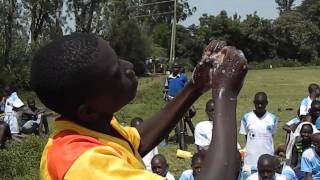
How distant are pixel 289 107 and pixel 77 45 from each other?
1609 centimetres

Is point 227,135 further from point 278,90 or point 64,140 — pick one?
point 278,90

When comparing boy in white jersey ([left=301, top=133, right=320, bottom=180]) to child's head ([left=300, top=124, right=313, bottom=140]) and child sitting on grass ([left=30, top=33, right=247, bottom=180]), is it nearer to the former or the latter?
child's head ([left=300, top=124, right=313, bottom=140])

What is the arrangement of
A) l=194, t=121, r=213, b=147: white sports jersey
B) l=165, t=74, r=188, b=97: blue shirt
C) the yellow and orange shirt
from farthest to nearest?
l=165, t=74, r=188, b=97: blue shirt < l=194, t=121, r=213, b=147: white sports jersey < the yellow and orange shirt

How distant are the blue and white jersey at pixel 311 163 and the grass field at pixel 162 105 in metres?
1.98

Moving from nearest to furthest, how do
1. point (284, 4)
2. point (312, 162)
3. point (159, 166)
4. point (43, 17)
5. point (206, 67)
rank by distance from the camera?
point (206, 67) → point (159, 166) → point (312, 162) → point (43, 17) → point (284, 4)

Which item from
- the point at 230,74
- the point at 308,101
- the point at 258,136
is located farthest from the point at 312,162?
the point at 230,74

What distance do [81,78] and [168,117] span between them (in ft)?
1.91

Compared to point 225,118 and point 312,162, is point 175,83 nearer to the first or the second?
point 312,162

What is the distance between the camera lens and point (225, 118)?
160cm

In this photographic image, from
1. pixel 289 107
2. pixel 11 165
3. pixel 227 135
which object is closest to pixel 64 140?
pixel 227 135

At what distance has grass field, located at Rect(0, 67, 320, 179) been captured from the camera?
8289 millimetres

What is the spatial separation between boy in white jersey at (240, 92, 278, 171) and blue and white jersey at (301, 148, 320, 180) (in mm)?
719

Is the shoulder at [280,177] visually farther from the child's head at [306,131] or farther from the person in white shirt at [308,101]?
the person in white shirt at [308,101]

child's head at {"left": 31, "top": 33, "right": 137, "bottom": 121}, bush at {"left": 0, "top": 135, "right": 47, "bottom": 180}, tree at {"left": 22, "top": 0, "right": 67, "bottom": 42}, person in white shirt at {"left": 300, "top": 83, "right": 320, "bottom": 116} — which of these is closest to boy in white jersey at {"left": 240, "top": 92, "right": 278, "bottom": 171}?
person in white shirt at {"left": 300, "top": 83, "right": 320, "bottom": 116}
